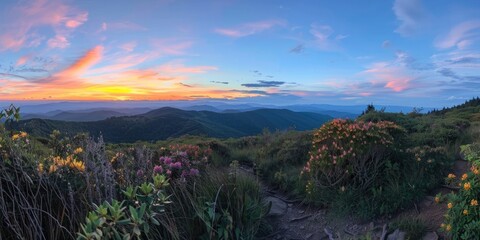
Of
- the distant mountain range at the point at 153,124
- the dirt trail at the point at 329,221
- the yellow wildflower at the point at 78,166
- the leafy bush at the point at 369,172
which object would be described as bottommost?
the distant mountain range at the point at 153,124

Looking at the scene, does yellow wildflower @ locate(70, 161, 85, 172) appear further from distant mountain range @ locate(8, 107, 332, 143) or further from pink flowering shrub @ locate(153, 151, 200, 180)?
pink flowering shrub @ locate(153, 151, 200, 180)

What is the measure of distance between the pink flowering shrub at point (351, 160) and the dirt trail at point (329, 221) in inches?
19.6

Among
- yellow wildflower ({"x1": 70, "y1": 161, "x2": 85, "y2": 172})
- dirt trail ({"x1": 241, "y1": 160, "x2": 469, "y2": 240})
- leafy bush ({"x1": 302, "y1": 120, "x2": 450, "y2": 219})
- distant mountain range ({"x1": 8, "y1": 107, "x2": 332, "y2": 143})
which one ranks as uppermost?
yellow wildflower ({"x1": 70, "y1": 161, "x2": 85, "y2": 172})

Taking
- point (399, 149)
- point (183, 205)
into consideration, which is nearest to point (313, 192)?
point (399, 149)

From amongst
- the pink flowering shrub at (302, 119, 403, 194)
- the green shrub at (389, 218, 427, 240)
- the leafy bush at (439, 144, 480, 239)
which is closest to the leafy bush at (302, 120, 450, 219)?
the pink flowering shrub at (302, 119, 403, 194)

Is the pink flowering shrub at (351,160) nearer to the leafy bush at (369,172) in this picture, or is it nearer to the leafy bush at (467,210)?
the leafy bush at (369,172)

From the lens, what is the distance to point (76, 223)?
11.0ft

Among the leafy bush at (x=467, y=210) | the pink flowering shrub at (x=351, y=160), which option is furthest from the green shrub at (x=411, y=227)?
the pink flowering shrub at (x=351, y=160)

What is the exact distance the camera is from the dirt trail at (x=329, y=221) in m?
4.65

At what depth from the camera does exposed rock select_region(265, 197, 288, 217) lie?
19.0 ft

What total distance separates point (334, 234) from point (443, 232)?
4.67ft

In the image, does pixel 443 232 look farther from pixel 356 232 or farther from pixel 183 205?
pixel 183 205

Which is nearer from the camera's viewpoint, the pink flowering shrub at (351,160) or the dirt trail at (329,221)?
the dirt trail at (329,221)

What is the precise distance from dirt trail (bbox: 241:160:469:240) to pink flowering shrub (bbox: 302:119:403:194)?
497mm
